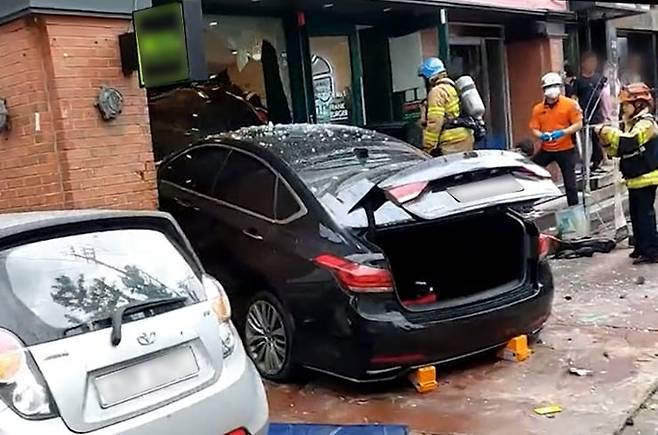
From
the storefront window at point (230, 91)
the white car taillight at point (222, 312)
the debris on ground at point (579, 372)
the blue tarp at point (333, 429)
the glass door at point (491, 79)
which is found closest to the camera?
the white car taillight at point (222, 312)

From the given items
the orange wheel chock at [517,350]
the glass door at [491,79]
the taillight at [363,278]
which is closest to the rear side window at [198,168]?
the taillight at [363,278]

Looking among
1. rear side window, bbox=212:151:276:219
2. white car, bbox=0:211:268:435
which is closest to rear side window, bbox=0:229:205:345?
white car, bbox=0:211:268:435

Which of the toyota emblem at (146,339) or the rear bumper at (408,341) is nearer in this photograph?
the toyota emblem at (146,339)

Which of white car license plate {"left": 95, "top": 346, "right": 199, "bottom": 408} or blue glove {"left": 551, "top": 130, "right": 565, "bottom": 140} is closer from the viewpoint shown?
white car license plate {"left": 95, "top": 346, "right": 199, "bottom": 408}

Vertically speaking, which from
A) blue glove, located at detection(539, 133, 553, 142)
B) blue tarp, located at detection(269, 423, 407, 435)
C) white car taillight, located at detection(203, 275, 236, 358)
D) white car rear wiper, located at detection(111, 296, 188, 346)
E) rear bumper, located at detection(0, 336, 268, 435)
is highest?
blue glove, located at detection(539, 133, 553, 142)

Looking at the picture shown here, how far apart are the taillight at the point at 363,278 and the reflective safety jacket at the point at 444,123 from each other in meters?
4.60

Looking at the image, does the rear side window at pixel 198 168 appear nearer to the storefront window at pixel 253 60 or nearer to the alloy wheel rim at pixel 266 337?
the alloy wheel rim at pixel 266 337

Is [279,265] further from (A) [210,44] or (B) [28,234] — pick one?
(A) [210,44]

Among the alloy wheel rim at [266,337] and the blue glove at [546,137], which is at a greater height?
the blue glove at [546,137]

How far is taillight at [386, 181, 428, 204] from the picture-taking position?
5039mm

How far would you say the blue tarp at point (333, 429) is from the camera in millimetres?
4910

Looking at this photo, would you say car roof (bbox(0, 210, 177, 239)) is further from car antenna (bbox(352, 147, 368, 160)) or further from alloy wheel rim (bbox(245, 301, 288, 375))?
car antenna (bbox(352, 147, 368, 160))

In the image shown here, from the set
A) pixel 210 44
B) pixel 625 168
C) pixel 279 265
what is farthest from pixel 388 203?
pixel 210 44

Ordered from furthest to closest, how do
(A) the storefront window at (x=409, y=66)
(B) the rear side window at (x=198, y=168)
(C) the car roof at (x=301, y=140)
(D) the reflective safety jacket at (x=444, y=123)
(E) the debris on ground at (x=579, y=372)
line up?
(A) the storefront window at (x=409, y=66)
(D) the reflective safety jacket at (x=444, y=123)
(B) the rear side window at (x=198, y=168)
(C) the car roof at (x=301, y=140)
(E) the debris on ground at (x=579, y=372)
